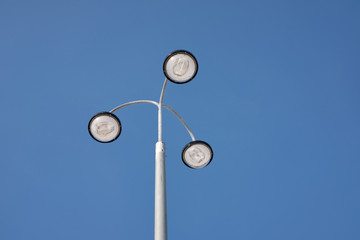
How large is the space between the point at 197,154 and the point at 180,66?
55.2 inches

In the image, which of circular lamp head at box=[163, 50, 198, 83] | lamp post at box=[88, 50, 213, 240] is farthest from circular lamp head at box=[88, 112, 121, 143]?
circular lamp head at box=[163, 50, 198, 83]

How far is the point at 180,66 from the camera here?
5.78m

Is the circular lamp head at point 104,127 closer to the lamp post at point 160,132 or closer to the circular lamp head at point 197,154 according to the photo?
the lamp post at point 160,132

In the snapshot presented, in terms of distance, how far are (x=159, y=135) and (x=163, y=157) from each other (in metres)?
0.51

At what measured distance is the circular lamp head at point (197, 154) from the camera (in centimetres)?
590

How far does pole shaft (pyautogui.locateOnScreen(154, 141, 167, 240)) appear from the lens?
448 centimetres

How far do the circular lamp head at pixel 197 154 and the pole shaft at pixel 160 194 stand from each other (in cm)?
60

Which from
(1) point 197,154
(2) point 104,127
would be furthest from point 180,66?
(2) point 104,127

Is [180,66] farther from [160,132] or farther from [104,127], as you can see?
[104,127]

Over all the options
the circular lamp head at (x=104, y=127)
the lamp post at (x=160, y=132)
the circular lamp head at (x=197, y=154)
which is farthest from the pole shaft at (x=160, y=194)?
the circular lamp head at (x=104, y=127)

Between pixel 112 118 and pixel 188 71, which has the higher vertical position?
pixel 188 71

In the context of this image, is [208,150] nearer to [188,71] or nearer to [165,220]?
[188,71]

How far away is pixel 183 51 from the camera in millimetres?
5691

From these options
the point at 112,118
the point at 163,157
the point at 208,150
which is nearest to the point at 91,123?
the point at 112,118
